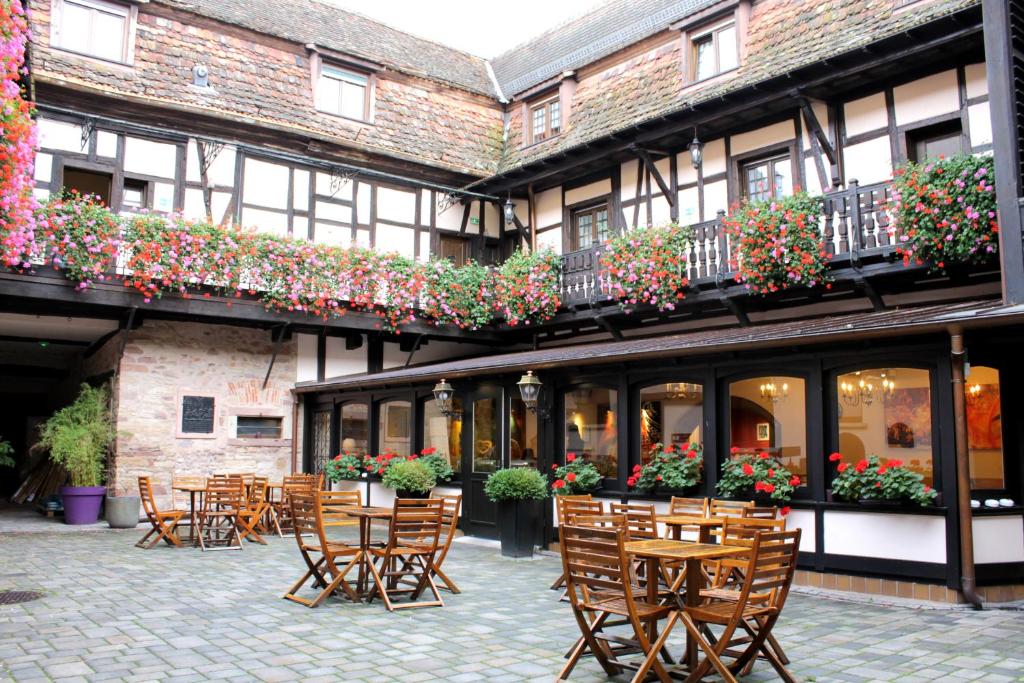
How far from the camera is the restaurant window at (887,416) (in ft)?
27.3

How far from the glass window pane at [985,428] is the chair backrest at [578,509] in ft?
11.9

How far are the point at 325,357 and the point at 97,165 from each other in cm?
536

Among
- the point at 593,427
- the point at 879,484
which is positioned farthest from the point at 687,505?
the point at 593,427

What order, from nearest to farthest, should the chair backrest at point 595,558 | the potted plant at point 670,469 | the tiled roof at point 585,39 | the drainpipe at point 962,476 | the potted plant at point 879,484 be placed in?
the chair backrest at point 595,558
the drainpipe at point 962,476
the potted plant at point 879,484
the potted plant at point 670,469
the tiled roof at point 585,39

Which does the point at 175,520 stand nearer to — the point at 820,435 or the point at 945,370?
the point at 820,435

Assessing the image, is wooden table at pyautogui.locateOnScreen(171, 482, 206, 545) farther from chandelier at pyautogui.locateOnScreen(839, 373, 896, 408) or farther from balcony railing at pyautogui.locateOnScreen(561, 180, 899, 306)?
chandelier at pyautogui.locateOnScreen(839, 373, 896, 408)

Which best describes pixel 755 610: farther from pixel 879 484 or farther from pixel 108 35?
pixel 108 35

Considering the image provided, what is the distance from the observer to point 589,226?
16531 mm

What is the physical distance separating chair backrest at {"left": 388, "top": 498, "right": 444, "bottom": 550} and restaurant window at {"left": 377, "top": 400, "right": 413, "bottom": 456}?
269 inches

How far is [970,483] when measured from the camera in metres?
8.05

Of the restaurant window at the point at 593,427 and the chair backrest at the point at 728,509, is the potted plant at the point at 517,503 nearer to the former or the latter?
the restaurant window at the point at 593,427

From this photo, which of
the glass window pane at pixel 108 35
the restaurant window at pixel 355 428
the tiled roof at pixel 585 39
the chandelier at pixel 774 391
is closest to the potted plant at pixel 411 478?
the restaurant window at pixel 355 428

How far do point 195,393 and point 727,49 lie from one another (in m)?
11.1

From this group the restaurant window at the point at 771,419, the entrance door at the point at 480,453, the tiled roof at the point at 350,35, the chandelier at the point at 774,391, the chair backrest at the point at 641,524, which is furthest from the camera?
the tiled roof at the point at 350,35
